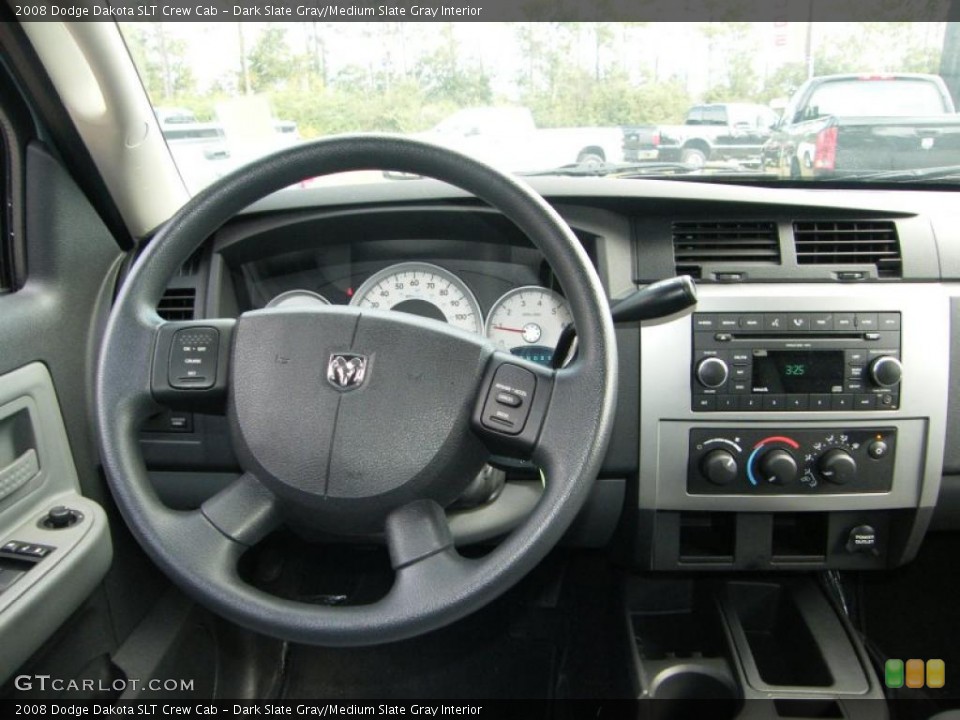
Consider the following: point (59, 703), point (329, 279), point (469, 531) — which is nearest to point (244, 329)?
point (469, 531)

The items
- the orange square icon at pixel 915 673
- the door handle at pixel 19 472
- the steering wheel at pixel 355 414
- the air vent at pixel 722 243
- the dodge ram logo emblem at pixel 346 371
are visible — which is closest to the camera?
the steering wheel at pixel 355 414

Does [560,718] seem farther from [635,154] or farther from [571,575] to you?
[635,154]

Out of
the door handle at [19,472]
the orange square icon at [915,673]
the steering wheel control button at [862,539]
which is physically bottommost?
the orange square icon at [915,673]

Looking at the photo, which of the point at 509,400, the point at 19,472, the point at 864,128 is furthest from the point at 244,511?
Result: the point at 864,128

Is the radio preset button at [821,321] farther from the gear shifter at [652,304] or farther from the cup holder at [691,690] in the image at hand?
the cup holder at [691,690]

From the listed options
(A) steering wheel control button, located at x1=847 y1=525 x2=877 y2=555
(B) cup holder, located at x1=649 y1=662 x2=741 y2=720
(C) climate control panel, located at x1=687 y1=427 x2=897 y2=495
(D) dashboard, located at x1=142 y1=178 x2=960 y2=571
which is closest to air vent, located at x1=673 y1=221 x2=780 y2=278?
(D) dashboard, located at x1=142 y1=178 x2=960 y2=571

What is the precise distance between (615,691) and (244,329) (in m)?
1.35

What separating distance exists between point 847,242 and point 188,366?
1.34 m

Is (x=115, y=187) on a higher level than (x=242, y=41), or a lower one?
lower

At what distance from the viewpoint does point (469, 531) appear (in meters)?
1.31

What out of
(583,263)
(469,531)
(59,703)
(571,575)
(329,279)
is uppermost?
(583,263)

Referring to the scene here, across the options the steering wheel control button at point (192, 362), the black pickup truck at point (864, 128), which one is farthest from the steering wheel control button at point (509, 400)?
the black pickup truck at point (864, 128)

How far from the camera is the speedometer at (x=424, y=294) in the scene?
1726mm

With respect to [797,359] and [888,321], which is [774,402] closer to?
[797,359]
